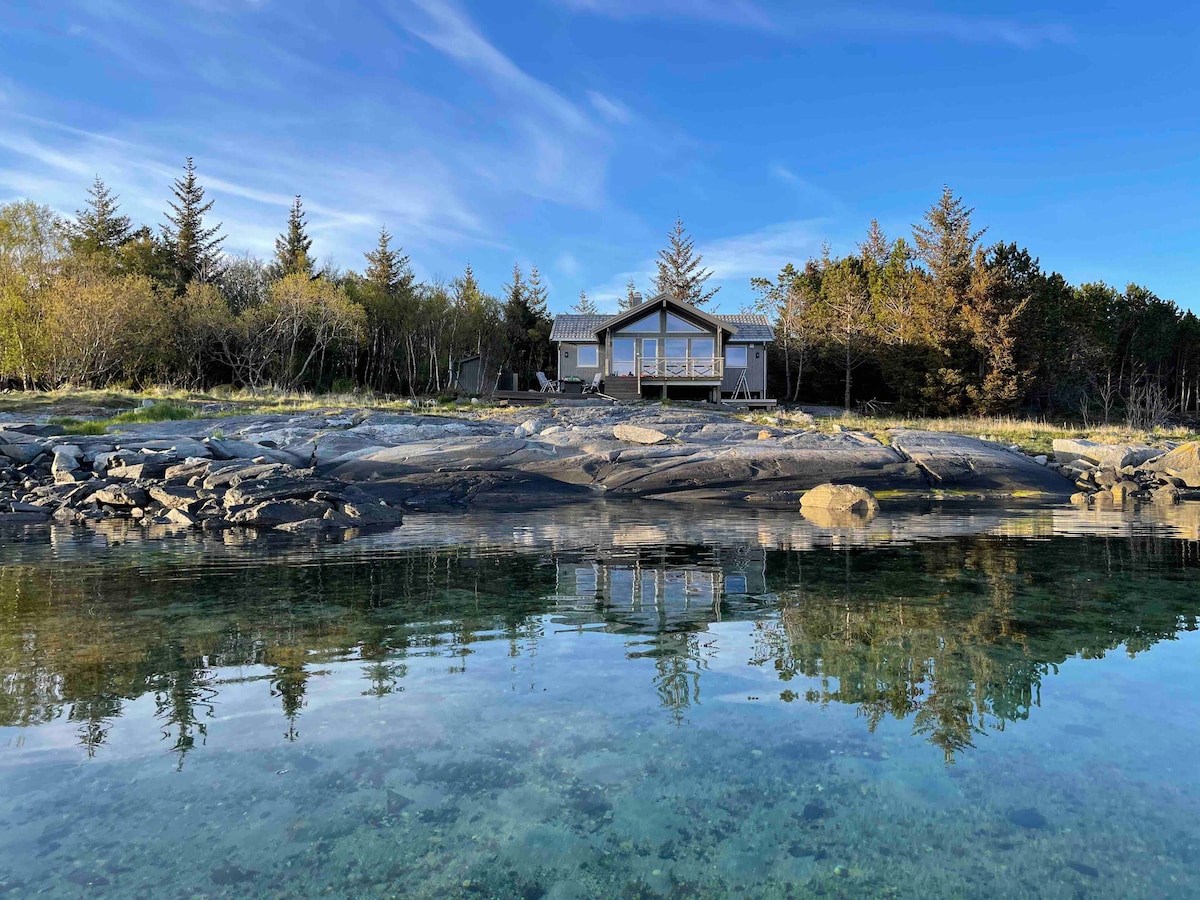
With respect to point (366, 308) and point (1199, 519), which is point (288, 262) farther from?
point (1199, 519)

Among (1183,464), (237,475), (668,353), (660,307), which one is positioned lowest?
(237,475)

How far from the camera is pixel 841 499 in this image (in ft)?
54.3

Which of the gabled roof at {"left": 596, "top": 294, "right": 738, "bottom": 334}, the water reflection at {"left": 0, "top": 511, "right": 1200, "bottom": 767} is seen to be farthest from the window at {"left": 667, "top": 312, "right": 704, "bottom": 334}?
the water reflection at {"left": 0, "top": 511, "right": 1200, "bottom": 767}

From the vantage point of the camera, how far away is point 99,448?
18531mm

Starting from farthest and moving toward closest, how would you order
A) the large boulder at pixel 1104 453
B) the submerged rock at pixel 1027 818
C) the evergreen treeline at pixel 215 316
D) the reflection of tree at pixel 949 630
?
the evergreen treeline at pixel 215 316 < the large boulder at pixel 1104 453 < the reflection of tree at pixel 949 630 < the submerged rock at pixel 1027 818

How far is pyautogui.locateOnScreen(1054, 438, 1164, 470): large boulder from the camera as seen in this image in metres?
21.8

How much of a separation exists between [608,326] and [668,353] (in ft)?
11.0

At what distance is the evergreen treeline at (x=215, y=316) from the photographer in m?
31.5

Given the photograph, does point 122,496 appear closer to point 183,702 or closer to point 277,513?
point 277,513

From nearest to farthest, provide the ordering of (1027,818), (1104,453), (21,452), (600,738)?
(1027,818)
(600,738)
(21,452)
(1104,453)

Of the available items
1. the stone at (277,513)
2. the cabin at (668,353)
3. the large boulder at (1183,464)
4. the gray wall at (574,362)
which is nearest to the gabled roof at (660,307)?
the cabin at (668,353)

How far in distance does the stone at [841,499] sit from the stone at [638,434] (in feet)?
16.2

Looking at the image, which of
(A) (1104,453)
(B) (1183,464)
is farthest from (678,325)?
(B) (1183,464)

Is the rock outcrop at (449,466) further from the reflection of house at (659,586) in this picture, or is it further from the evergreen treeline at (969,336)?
the evergreen treeline at (969,336)
